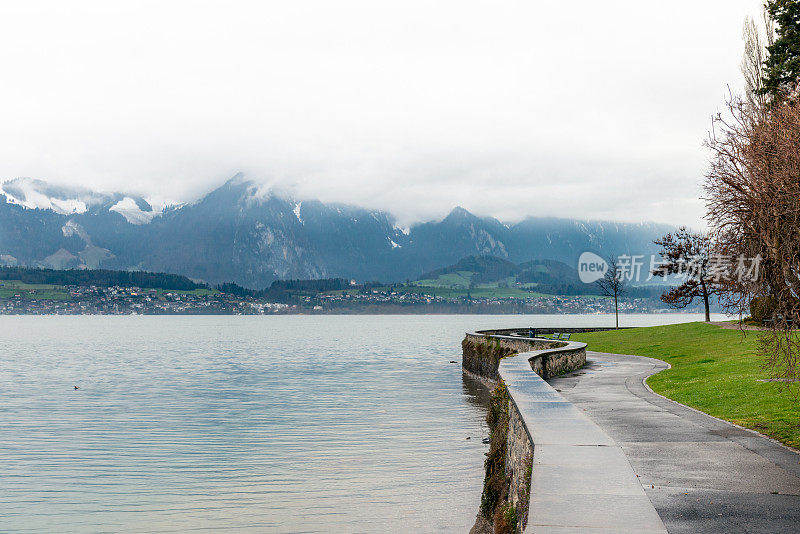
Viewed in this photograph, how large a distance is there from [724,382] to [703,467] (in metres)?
14.3

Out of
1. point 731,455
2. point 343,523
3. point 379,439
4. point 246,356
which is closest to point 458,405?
point 379,439

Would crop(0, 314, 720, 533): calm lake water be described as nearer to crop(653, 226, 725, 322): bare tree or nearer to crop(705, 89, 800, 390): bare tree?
crop(705, 89, 800, 390): bare tree

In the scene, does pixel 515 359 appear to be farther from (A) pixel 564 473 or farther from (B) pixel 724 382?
(A) pixel 564 473

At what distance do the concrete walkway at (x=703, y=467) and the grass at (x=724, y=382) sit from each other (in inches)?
35.2

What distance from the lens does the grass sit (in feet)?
57.5

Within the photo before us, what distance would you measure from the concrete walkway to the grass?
→ 895 mm

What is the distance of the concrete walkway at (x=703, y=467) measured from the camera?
9.49 m

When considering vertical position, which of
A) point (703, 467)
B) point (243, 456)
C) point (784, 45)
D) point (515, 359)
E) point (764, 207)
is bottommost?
point (243, 456)

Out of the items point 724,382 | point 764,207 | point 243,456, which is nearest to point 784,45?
point 724,382

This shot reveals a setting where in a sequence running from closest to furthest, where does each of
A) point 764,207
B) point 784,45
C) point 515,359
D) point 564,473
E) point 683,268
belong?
point 564,473
point 764,207
point 515,359
point 784,45
point 683,268

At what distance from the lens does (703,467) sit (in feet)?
40.8

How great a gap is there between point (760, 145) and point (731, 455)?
19.6 feet

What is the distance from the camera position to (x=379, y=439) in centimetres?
3030

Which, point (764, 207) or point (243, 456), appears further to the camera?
point (243, 456)
